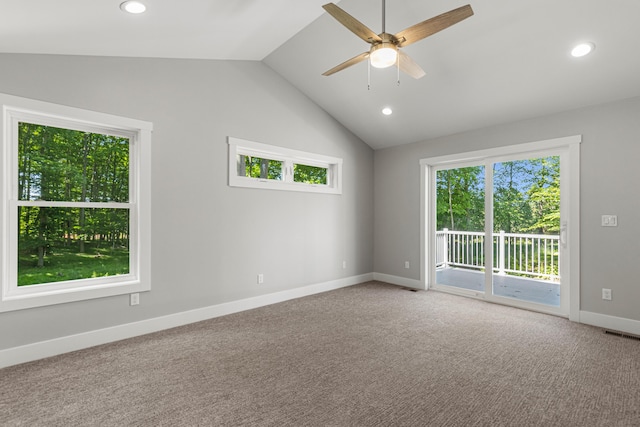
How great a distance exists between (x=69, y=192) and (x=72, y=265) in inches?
27.4

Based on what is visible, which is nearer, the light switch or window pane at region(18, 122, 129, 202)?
window pane at region(18, 122, 129, 202)

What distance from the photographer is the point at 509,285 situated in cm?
450

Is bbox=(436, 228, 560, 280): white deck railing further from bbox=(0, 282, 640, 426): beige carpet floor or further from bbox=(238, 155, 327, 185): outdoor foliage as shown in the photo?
bbox=(238, 155, 327, 185): outdoor foliage

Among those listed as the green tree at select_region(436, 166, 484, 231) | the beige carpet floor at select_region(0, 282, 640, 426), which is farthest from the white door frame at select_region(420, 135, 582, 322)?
the beige carpet floor at select_region(0, 282, 640, 426)

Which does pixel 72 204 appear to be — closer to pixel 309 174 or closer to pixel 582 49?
pixel 309 174

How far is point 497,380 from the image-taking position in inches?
95.2

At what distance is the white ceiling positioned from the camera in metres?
2.51

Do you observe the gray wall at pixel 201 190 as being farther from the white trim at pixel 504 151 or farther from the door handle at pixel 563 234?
the door handle at pixel 563 234

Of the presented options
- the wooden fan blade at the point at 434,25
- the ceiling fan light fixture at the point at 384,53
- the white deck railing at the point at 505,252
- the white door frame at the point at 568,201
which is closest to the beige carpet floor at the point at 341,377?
the white door frame at the point at 568,201

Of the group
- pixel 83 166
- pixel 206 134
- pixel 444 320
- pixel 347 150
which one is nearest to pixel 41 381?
pixel 83 166

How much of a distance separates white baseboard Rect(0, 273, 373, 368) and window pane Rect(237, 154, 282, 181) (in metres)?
1.65

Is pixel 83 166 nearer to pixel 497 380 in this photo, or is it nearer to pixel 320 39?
pixel 320 39

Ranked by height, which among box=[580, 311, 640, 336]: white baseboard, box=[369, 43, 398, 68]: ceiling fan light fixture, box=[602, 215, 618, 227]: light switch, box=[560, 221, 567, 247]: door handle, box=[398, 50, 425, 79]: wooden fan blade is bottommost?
box=[580, 311, 640, 336]: white baseboard

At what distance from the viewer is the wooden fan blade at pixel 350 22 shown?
2.14 m
